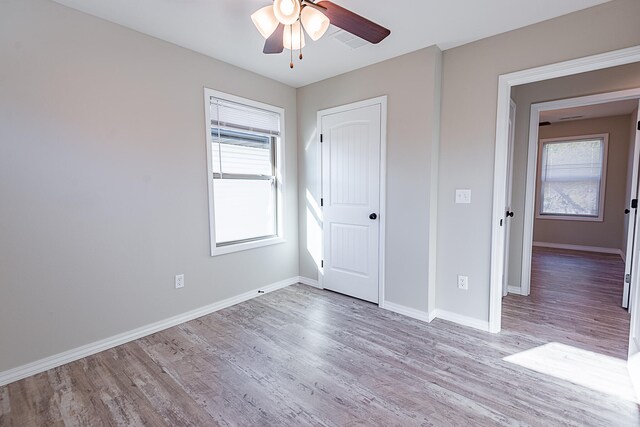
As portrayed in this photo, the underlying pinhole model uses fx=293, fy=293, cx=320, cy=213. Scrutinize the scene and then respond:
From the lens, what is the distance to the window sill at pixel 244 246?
3.03 meters

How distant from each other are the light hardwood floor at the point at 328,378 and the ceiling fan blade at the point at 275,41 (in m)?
2.21

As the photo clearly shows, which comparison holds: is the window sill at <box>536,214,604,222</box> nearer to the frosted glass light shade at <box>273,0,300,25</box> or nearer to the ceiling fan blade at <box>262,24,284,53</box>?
the ceiling fan blade at <box>262,24,284,53</box>

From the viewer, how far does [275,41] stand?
186 cm

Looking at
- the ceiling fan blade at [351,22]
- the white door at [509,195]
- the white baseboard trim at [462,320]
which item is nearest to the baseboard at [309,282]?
the white baseboard trim at [462,320]

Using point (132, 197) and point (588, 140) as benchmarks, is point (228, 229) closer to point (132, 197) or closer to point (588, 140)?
point (132, 197)

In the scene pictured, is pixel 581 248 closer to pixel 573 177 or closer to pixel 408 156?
pixel 573 177

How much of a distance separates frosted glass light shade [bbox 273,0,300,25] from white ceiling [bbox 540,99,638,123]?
15.1ft

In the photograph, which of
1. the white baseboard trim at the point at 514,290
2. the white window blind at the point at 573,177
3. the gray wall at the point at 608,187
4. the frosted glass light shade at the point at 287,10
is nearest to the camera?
the frosted glass light shade at the point at 287,10

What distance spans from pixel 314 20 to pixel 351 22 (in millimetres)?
209

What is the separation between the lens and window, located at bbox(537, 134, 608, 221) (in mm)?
5504

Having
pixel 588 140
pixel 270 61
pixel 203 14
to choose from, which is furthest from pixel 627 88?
pixel 203 14

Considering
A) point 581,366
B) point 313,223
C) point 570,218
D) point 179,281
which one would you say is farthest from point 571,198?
point 179,281

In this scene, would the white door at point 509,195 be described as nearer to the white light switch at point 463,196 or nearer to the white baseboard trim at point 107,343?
the white light switch at point 463,196

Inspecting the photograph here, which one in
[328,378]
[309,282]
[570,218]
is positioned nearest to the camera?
[328,378]
